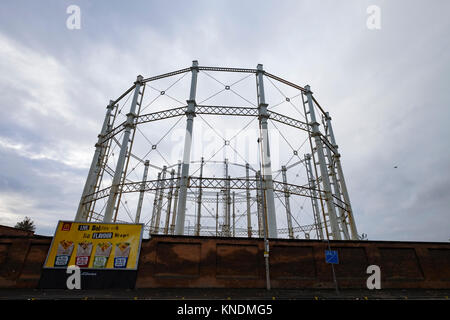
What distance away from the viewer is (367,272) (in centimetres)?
1009

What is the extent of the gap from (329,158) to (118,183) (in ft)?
61.3

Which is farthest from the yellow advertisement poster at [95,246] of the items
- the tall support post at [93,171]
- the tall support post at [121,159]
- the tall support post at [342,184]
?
the tall support post at [342,184]

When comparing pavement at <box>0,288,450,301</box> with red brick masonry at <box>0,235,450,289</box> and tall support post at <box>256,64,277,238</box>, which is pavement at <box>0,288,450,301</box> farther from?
tall support post at <box>256,64,277,238</box>

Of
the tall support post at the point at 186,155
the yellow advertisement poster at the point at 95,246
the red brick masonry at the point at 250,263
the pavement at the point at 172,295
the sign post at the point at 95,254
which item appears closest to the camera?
the pavement at the point at 172,295

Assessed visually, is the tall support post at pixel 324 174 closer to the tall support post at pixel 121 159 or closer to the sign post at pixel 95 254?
the sign post at pixel 95 254

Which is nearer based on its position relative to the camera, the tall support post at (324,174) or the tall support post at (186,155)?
the tall support post at (186,155)

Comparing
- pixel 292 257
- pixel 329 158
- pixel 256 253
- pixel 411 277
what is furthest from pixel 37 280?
pixel 329 158

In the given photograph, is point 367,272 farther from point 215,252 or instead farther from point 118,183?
point 118,183

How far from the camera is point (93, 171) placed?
17000mm

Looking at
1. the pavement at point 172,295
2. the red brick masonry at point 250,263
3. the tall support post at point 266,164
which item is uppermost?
the tall support post at point 266,164

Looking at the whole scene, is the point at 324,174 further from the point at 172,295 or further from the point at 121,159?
the point at 121,159

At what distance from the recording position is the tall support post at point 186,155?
1183 cm

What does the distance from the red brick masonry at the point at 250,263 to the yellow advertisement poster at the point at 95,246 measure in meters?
0.58

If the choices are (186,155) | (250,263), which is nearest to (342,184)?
(250,263)
